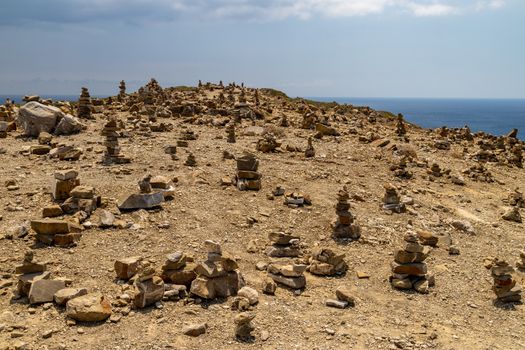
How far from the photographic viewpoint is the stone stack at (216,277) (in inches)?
406

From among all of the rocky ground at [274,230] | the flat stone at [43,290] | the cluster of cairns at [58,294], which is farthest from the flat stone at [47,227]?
the flat stone at [43,290]

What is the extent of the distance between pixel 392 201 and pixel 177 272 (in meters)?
9.30

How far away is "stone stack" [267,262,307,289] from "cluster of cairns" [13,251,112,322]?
4.02m

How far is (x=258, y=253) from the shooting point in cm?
1291

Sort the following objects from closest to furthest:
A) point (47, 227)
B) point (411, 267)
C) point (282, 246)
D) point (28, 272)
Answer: point (28, 272) → point (411, 267) → point (47, 227) → point (282, 246)

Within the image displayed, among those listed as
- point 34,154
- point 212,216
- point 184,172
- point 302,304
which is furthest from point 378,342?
point 34,154

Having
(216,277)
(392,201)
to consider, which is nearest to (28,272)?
(216,277)

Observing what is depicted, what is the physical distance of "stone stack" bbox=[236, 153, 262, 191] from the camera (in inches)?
679

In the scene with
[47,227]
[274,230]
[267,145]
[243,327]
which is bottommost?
[243,327]

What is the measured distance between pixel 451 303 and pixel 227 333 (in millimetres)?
5626

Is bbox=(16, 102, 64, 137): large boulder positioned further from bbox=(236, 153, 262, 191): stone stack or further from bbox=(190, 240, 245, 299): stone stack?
bbox=(190, 240, 245, 299): stone stack

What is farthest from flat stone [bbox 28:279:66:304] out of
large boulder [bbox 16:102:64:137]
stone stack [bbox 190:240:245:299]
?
large boulder [bbox 16:102:64:137]

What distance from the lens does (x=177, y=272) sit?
10734mm

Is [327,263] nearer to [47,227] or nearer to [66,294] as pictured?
[66,294]
